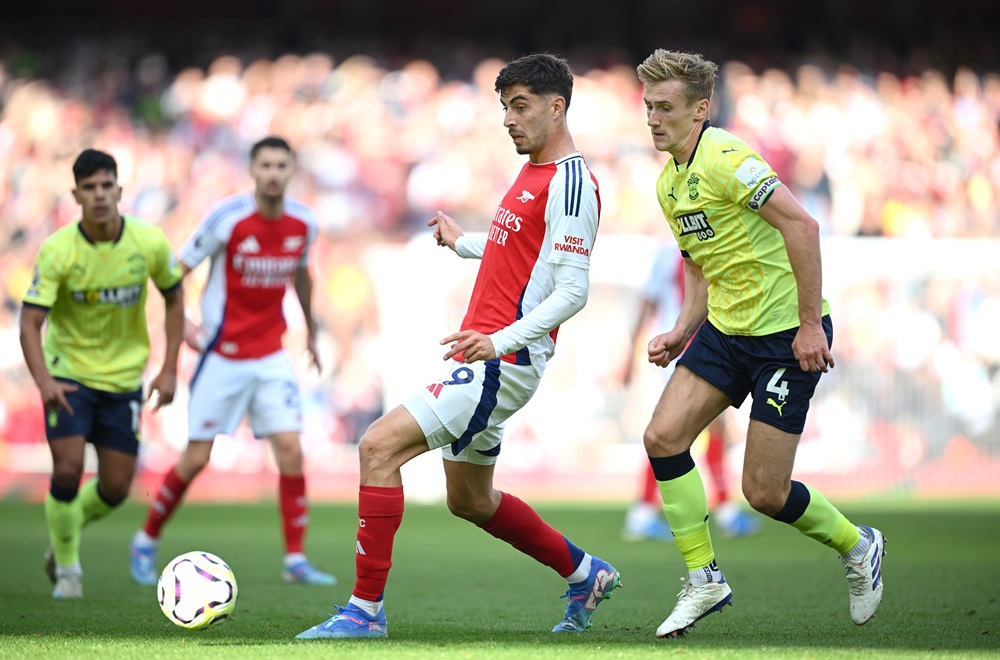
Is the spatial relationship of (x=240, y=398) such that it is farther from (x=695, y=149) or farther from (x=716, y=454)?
(x=716, y=454)

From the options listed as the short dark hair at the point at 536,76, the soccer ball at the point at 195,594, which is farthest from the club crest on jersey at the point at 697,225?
the soccer ball at the point at 195,594

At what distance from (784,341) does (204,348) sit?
417 centimetres

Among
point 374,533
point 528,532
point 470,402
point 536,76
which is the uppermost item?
point 536,76

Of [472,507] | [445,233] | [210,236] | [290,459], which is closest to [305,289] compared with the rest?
[210,236]

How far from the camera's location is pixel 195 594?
16.4 feet

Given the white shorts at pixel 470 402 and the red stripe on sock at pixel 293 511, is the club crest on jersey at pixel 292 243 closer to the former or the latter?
the red stripe on sock at pixel 293 511

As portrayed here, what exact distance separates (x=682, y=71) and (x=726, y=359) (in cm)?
117

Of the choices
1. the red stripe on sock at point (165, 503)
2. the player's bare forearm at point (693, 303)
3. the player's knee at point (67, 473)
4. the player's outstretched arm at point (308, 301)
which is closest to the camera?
the player's bare forearm at point (693, 303)

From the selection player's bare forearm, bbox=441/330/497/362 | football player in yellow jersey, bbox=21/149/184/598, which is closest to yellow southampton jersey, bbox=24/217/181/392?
football player in yellow jersey, bbox=21/149/184/598

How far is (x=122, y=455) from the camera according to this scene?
7121 mm

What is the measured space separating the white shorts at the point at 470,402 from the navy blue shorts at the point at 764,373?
29.3 inches

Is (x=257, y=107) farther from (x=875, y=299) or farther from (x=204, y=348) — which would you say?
(x=204, y=348)

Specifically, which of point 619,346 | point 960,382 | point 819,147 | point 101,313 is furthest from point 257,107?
point 101,313

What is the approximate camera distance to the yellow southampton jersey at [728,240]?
5.06m
